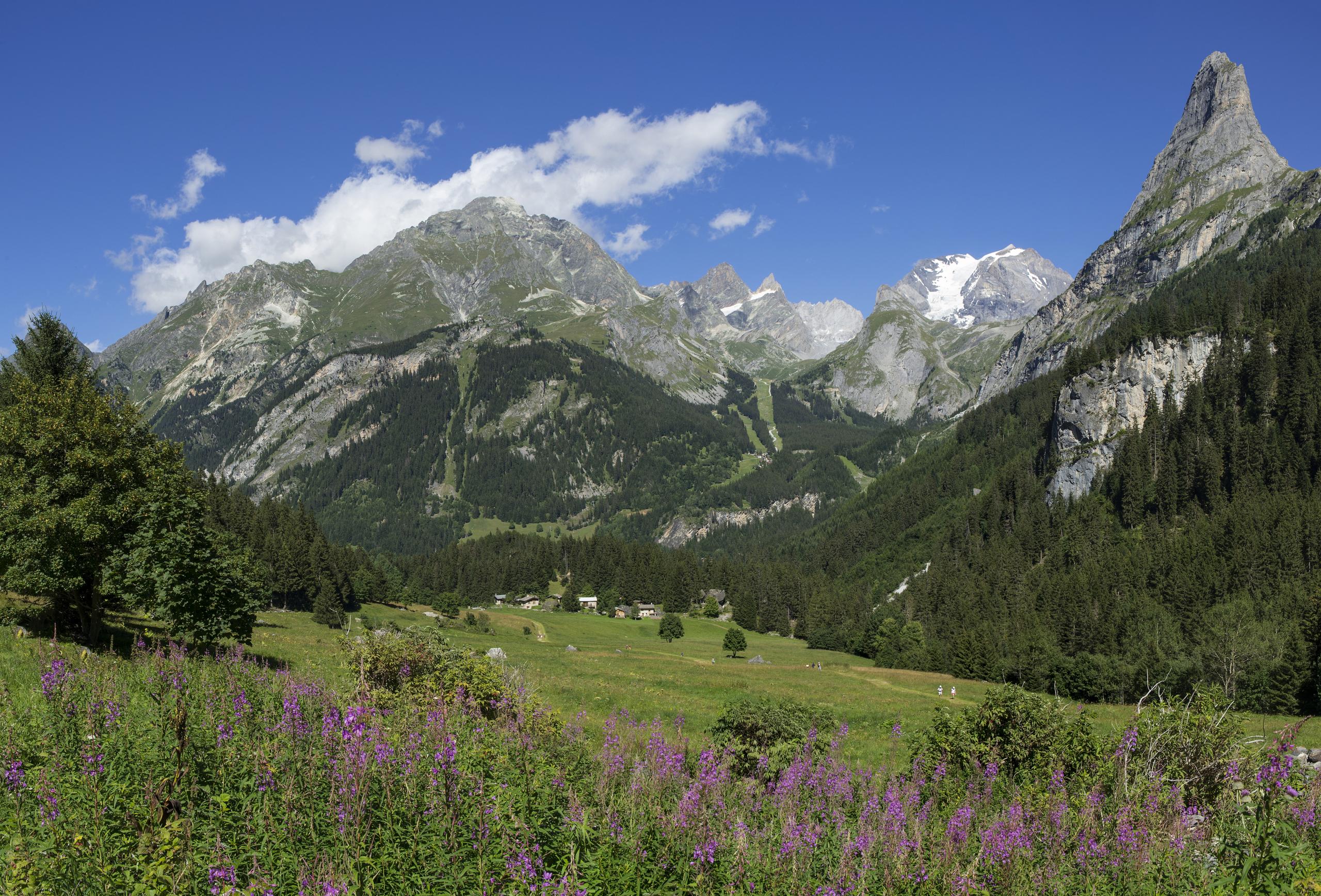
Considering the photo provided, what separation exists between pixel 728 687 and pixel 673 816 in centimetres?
4181

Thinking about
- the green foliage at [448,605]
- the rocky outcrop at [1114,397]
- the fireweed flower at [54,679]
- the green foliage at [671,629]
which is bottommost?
the green foliage at [671,629]

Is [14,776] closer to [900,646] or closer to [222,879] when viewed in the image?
[222,879]

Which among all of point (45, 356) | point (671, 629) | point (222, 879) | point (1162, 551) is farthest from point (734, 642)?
point (222, 879)

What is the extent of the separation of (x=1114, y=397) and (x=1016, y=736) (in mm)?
185281

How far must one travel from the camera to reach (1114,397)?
560ft

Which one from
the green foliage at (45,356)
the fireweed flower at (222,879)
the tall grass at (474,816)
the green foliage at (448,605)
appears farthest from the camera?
the green foliage at (448,605)

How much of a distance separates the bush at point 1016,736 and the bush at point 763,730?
305cm

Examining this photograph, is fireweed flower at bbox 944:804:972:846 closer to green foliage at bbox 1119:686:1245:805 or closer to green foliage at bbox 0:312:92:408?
green foliage at bbox 1119:686:1245:805

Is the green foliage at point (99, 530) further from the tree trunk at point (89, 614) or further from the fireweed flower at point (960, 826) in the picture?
the fireweed flower at point (960, 826)

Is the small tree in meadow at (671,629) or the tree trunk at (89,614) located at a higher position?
the tree trunk at (89,614)

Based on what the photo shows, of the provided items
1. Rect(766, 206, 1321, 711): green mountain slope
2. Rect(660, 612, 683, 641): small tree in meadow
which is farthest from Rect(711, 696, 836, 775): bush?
Rect(660, 612, 683, 641): small tree in meadow

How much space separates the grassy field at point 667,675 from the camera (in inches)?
1264

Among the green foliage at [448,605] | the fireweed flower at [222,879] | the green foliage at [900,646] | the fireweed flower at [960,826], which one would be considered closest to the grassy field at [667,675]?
the green foliage at [448,605]

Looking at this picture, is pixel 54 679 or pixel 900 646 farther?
pixel 900 646
